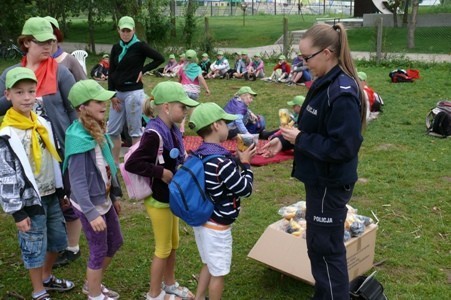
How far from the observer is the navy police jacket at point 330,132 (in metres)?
2.68

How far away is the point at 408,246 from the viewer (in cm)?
462

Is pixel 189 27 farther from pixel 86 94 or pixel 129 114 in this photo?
pixel 86 94

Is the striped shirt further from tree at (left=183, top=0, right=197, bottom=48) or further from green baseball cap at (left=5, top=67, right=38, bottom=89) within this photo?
tree at (left=183, top=0, right=197, bottom=48)

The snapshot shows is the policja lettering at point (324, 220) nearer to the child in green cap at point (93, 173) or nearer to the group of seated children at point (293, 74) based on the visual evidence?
the child in green cap at point (93, 173)

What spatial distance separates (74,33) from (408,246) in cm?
3318

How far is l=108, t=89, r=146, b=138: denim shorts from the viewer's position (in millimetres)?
6500

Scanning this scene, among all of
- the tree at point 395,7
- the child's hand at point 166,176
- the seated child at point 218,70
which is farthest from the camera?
the tree at point 395,7

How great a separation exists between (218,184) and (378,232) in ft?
8.18

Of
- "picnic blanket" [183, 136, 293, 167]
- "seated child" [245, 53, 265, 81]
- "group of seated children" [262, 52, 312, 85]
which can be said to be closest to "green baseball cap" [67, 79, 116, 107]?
"picnic blanket" [183, 136, 293, 167]

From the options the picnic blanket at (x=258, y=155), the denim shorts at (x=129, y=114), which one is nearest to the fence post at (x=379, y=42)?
Result: the picnic blanket at (x=258, y=155)

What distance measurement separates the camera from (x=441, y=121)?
824cm

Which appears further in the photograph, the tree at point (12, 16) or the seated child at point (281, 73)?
the tree at point (12, 16)

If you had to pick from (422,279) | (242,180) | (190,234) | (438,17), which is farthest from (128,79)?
(438,17)

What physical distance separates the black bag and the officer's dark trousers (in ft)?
1.43
